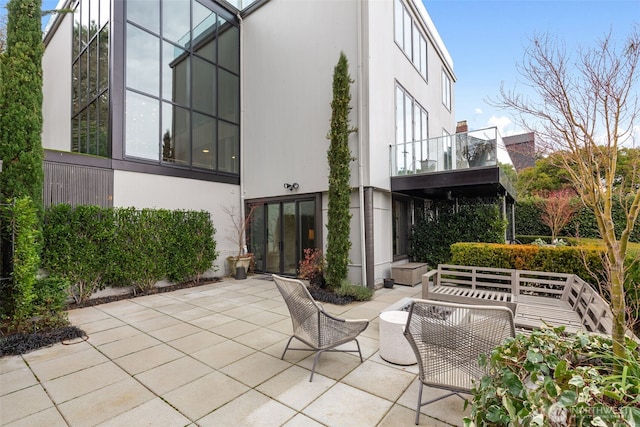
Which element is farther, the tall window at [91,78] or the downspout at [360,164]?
the tall window at [91,78]

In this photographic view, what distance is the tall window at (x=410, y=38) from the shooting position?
9.01 meters

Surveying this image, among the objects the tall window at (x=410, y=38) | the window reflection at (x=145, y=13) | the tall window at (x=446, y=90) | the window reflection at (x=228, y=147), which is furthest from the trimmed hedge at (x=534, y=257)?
the window reflection at (x=145, y=13)

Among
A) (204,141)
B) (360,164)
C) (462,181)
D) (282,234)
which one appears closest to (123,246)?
(204,141)

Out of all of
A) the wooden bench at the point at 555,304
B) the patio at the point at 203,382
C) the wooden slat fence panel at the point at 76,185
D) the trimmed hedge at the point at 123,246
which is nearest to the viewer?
the patio at the point at 203,382

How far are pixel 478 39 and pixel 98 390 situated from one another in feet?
31.2

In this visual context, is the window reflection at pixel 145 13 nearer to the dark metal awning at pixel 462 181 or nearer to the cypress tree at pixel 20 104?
the cypress tree at pixel 20 104

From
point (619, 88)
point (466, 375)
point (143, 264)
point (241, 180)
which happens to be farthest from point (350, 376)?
point (241, 180)

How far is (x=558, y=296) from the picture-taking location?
4.93 metres

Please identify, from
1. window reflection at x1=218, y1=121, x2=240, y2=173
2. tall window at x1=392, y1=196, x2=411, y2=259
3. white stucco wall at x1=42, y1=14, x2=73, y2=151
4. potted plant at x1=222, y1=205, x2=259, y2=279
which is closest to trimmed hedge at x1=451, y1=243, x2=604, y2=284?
tall window at x1=392, y1=196, x2=411, y2=259

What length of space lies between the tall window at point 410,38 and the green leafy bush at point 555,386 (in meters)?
9.10

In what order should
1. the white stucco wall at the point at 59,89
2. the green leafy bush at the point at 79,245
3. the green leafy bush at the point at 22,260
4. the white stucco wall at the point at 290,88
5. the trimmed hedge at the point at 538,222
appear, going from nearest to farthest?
the green leafy bush at the point at 22,260, the green leafy bush at the point at 79,245, the white stucco wall at the point at 290,88, the white stucco wall at the point at 59,89, the trimmed hedge at the point at 538,222

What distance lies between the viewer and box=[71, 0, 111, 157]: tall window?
7727 mm

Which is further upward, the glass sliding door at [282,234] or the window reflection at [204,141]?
the window reflection at [204,141]

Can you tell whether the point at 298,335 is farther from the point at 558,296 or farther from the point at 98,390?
the point at 558,296
